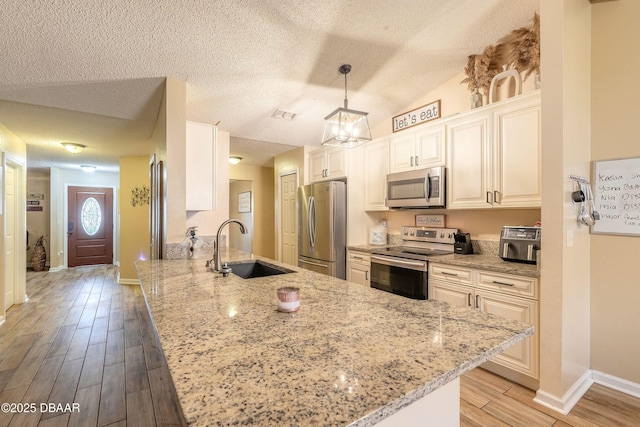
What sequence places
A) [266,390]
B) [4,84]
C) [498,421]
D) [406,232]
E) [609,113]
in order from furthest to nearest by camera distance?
1. [406,232]
2. [4,84]
3. [609,113]
4. [498,421]
5. [266,390]

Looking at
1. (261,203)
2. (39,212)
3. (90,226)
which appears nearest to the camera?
(261,203)

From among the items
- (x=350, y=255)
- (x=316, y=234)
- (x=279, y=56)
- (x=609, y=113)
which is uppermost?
(x=279, y=56)

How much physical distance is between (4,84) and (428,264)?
3.90 m

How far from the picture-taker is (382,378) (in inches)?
25.9

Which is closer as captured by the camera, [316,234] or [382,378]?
[382,378]

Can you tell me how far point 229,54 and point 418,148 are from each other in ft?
6.50

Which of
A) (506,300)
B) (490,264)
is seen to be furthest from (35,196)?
(506,300)

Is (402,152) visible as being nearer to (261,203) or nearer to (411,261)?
(411,261)

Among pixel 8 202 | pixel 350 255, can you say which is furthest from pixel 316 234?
pixel 8 202

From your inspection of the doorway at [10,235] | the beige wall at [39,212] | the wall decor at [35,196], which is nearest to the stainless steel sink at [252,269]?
the doorway at [10,235]

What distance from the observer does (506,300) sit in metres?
2.12

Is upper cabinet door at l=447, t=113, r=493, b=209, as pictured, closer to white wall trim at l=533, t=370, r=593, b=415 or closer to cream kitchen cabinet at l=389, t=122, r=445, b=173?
cream kitchen cabinet at l=389, t=122, r=445, b=173

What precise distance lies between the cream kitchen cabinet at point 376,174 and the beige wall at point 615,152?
1801 mm

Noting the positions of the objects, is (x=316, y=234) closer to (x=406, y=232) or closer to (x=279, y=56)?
(x=406, y=232)
